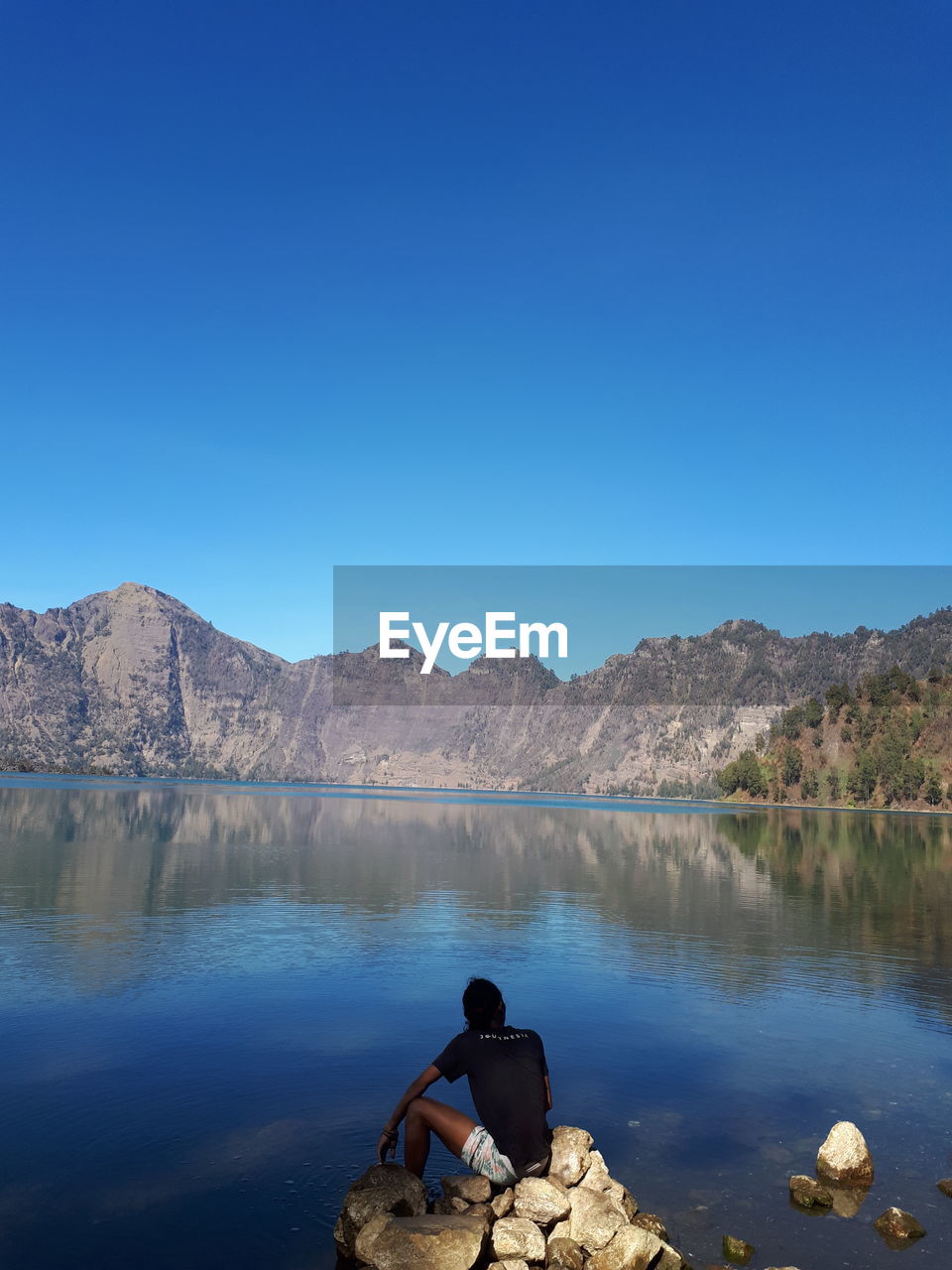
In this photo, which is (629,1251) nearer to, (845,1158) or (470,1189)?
(470,1189)

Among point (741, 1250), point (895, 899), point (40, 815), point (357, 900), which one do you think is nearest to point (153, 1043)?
point (741, 1250)

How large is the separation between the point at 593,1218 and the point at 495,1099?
1400mm

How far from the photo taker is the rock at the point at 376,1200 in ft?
32.1

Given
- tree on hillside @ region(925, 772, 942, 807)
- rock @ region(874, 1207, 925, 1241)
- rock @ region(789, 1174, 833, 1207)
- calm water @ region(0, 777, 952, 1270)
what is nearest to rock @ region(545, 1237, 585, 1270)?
calm water @ region(0, 777, 952, 1270)

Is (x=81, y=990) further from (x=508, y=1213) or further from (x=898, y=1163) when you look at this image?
(x=898, y=1163)

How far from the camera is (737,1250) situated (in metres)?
9.84

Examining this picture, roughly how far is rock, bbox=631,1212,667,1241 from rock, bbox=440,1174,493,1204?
1.45 m

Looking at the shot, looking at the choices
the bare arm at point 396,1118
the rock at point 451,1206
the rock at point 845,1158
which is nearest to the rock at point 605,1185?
the rock at point 451,1206

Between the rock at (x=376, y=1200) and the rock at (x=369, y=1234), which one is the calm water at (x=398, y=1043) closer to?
the rock at (x=376, y=1200)

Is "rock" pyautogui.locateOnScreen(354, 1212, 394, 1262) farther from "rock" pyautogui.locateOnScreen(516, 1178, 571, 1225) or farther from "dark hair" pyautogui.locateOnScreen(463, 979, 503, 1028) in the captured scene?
"dark hair" pyautogui.locateOnScreen(463, 979, 503, 1028)

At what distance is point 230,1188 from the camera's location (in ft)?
36.8

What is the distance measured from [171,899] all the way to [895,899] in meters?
27.4

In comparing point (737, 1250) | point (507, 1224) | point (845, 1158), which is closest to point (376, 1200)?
point (507, 1224)

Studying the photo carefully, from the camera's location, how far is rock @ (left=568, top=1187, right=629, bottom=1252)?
31.2ft
